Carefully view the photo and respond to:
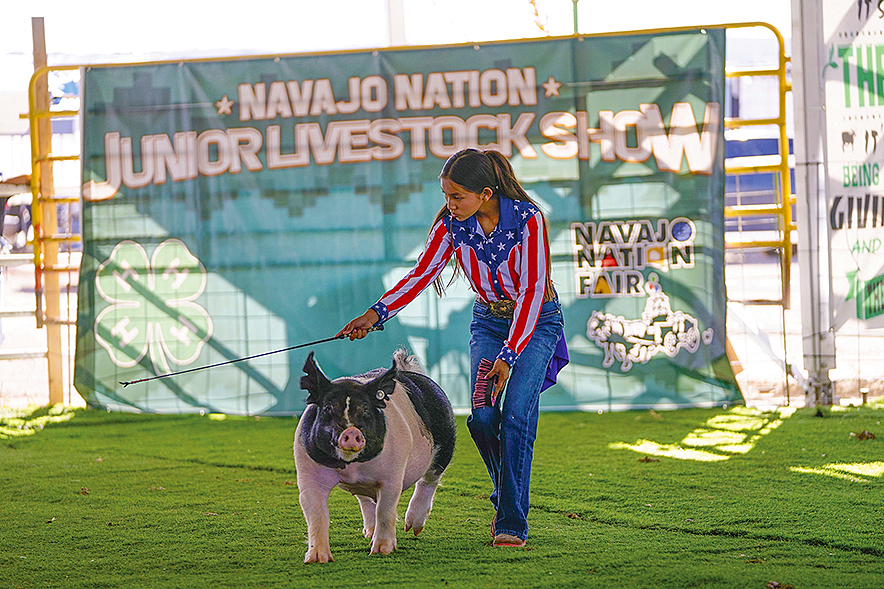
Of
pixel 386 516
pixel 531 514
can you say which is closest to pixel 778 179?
pixel 531 514

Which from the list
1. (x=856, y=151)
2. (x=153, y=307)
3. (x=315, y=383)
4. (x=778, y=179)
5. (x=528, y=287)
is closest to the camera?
(x=315, y=383)

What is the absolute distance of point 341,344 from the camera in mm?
6680

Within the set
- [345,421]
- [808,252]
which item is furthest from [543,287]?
[808,252]

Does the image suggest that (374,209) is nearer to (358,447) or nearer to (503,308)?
(503,308)

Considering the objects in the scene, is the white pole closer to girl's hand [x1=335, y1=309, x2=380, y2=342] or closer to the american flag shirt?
the american flag shirt

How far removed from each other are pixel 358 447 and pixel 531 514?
120cm

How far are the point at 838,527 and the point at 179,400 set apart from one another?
4.84m

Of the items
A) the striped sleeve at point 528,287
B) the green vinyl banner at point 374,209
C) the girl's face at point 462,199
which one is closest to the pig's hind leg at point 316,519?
the striped sleeve at point 528,287

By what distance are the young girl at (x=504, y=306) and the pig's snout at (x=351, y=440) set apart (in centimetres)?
37

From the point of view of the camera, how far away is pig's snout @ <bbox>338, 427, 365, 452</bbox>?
2.99m

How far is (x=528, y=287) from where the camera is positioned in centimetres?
322

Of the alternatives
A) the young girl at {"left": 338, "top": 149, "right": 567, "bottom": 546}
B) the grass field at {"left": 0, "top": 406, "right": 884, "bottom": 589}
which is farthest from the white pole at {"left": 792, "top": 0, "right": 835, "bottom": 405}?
the young girl at {"left": 338, "top": 149, "right": 567, "bottom": 546}

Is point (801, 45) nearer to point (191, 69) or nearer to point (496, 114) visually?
point (496, 114)

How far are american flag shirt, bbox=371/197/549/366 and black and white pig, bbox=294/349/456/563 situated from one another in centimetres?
34
